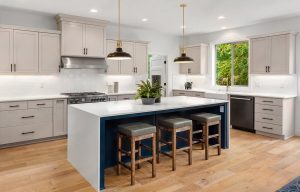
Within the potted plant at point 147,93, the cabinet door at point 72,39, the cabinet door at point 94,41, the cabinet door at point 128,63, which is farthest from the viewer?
the cabinet door at point 128,63

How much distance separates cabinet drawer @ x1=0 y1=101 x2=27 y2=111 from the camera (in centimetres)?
445

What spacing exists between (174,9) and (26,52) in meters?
3.17

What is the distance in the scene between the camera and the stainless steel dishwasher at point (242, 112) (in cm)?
571

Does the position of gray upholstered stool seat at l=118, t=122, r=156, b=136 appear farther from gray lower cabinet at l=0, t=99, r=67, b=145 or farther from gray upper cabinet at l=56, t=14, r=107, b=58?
gray upper cabinet at l=56, t=14, r=107, b=58

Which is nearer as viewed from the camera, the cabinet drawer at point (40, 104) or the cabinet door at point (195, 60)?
the cabinet drawer at point (40, 104)

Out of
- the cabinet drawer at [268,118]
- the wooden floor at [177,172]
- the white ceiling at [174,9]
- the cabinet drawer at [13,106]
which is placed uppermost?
the white ceiling at [174,9]

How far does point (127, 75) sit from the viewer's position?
22.1 feet

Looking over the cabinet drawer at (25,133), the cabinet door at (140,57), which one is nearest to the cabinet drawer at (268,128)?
the cabinet door at (140,57)

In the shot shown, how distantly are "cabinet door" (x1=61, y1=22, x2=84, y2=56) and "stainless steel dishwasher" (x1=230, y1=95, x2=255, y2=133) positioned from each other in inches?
156

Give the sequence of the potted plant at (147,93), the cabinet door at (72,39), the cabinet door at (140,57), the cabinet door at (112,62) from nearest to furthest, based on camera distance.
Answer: the potted plant at (147,93) < the cabinet door at (72,39) < the cabinet door at (112,62) < the cabinet door at (140,57)

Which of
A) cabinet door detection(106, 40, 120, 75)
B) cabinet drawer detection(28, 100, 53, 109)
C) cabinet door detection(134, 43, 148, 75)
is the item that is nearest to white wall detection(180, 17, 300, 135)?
cabinet door detection(134, 43, 148, 75)

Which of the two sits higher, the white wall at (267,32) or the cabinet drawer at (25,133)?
the white wall at (267,32)

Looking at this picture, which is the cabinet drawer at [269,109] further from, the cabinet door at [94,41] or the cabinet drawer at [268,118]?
the cabinet door at [94,41]

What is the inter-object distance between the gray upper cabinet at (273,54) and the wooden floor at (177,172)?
191cm
